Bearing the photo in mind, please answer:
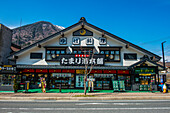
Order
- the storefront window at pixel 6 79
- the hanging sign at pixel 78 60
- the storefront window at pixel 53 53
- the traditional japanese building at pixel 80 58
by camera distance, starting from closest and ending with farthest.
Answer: the storefront window at pixel 6 79 < the hanging sign at pixel 78 60 < the traditional japanese building at pixel 80 58 < the storefront window at pixel 53 53

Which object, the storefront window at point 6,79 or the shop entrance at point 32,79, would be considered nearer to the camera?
the storefront window at point 6,79

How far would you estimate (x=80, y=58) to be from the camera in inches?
788

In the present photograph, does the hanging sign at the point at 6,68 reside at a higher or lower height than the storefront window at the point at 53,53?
lower

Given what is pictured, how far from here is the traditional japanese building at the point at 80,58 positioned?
20.0m

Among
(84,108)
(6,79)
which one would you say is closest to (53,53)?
(6,79)

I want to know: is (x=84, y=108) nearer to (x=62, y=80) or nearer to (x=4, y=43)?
(x=62, y=80)

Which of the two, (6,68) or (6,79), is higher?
(6,68)

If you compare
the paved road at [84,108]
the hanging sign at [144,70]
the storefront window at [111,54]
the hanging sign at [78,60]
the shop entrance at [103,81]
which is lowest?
the paved road at [84,108]

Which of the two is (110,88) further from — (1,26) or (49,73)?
(1,26)

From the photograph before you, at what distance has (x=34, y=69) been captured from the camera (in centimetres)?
2070

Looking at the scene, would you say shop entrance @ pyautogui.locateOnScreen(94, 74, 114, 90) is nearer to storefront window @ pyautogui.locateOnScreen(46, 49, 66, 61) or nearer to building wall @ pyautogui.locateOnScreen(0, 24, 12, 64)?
storefront window @ pyautogui.locateOnScreen(46, 49, 66, 61)

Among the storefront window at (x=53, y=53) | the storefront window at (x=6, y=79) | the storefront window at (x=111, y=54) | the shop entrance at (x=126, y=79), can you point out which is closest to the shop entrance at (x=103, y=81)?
the shop entrance at (x=126, y=79)

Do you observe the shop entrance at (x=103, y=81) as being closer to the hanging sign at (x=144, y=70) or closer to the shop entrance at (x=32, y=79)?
the hanging sign at (x=144, y=70)

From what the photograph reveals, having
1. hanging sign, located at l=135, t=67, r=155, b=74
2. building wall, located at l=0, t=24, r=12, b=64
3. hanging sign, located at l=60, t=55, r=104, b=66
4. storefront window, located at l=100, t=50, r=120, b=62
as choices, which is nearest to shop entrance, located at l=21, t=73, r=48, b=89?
building wall, located at l=0, t=24, r=12, b=64
